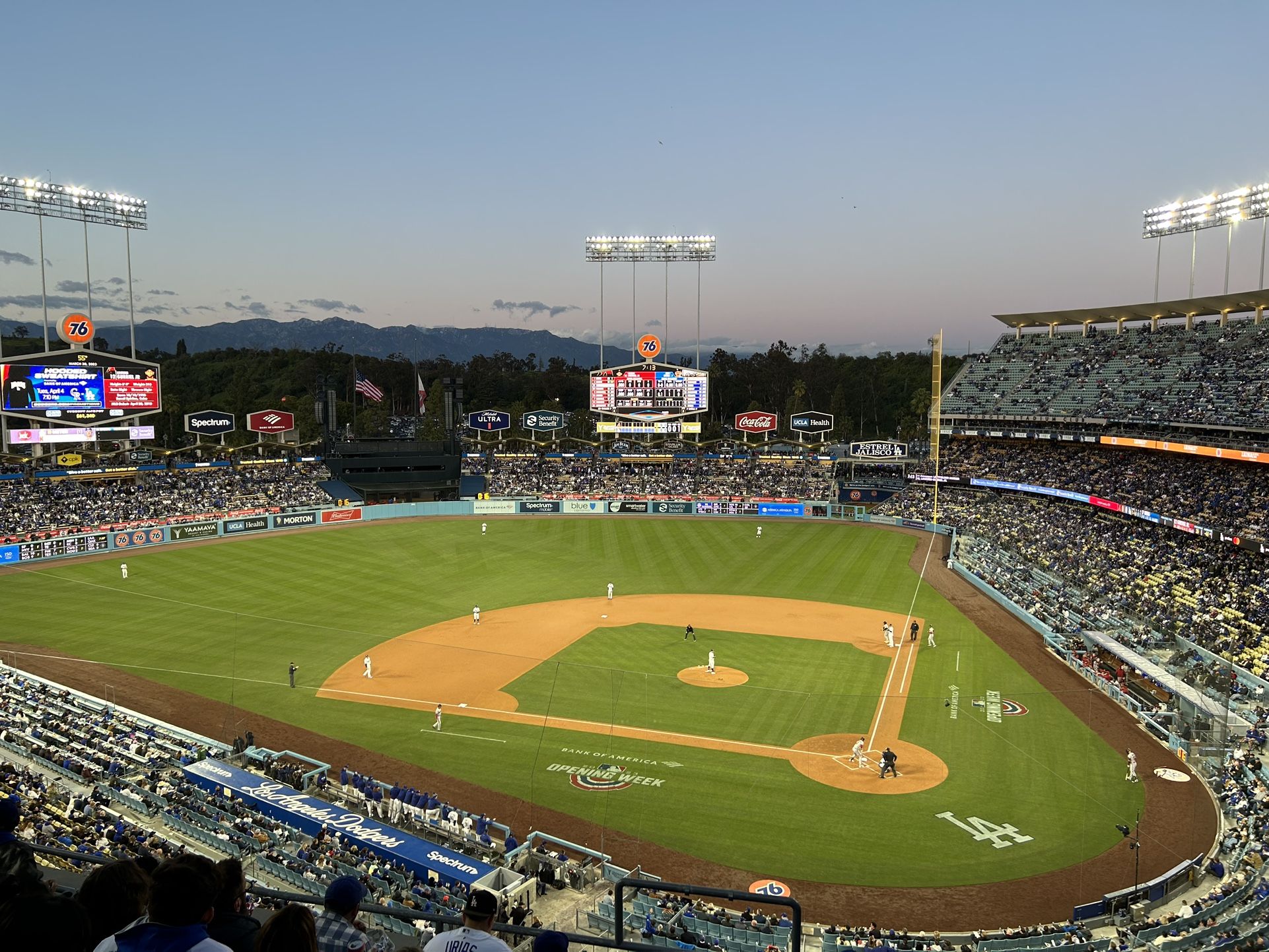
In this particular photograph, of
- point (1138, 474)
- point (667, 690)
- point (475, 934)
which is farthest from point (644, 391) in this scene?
point (475, 934)

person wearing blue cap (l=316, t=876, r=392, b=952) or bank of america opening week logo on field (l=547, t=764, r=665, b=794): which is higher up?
person wearing blue cap (l=316, t=876, r=392, b=952)

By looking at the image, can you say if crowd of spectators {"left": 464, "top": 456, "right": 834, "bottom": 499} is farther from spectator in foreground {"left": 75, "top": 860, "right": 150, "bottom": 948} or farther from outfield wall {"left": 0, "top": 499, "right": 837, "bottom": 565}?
spectator in foreground {"left": 75, "top": 860, "right": 150, "bottom": 948}

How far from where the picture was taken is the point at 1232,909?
15000 mm

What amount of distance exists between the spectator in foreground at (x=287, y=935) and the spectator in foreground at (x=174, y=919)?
28 cm

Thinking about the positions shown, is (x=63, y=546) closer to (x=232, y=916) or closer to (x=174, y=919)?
(x=232, y=916)

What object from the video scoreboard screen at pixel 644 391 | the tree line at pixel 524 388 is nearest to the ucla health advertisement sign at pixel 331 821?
the video scoreboard screen at pixel 644 391

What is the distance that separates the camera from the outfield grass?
1939cm

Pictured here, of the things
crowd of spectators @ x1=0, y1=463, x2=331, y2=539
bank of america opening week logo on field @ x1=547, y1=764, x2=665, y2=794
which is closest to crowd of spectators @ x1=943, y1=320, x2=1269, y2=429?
bank of america opening week logo on field @ x1=547, y1=764, x2=665, y2=794

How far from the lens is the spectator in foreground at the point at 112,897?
4.03 metres

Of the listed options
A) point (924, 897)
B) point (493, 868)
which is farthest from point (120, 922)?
point (924, 897)

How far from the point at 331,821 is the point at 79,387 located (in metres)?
44.6

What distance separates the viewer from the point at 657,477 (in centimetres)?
7569

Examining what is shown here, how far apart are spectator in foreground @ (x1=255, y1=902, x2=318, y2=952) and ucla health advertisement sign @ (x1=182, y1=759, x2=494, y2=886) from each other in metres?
13.1

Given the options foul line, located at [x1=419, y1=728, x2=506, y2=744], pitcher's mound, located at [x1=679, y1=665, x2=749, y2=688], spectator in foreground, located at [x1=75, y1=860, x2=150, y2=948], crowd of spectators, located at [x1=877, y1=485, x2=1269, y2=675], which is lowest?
foul line, located at [x1=419, y1=728, x2=506, y2=744]
